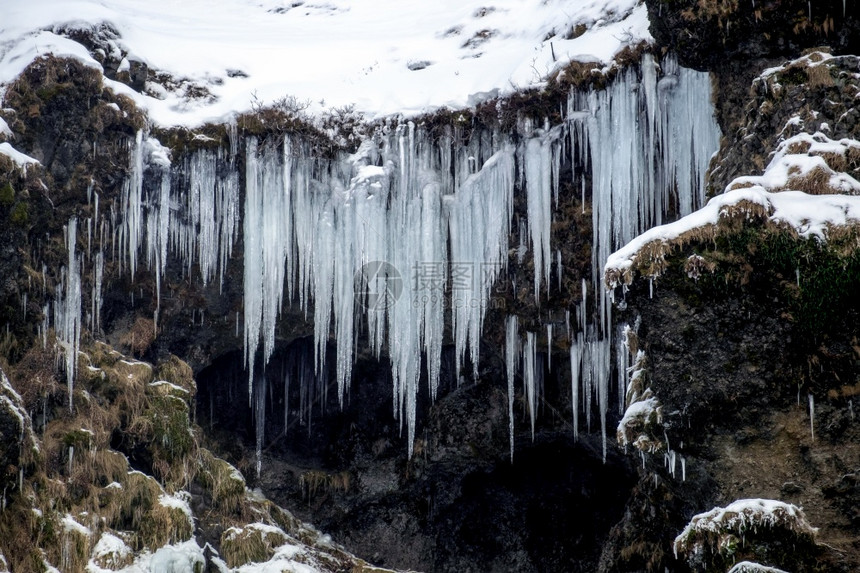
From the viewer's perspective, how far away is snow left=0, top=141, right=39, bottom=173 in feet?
35.6

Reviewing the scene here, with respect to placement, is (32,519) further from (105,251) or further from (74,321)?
(105,251)

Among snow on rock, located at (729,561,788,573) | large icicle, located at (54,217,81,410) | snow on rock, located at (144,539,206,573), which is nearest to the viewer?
snow on rock, located at (729,561,788,573)

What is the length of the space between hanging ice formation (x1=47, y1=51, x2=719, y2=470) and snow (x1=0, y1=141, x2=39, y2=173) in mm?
1105

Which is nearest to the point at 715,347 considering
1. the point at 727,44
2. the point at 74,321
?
the point at 727,44

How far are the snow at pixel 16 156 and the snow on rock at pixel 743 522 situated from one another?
9.13 m

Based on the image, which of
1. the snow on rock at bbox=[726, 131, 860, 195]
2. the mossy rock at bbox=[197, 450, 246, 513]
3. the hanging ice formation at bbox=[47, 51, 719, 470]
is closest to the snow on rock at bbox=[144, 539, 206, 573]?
the mossy rock at bbox=[197, 450, 246, 513]

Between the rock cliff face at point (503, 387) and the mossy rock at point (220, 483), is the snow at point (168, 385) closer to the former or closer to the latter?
the rock cliff face at point (503, 387)

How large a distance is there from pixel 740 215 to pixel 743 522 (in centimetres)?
226

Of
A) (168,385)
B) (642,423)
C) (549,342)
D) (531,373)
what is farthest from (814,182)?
(168,385)

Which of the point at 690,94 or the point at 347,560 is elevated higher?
the point at 690,94

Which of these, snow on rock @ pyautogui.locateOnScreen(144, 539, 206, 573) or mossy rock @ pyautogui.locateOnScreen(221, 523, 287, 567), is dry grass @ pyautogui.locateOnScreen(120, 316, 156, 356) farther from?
snow on rock @ pyautogui.locateOnScreen(144, 539, 206, 573)

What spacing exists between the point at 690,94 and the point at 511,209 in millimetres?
2677

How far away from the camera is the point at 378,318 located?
1241cm

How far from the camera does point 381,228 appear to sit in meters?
11.9
